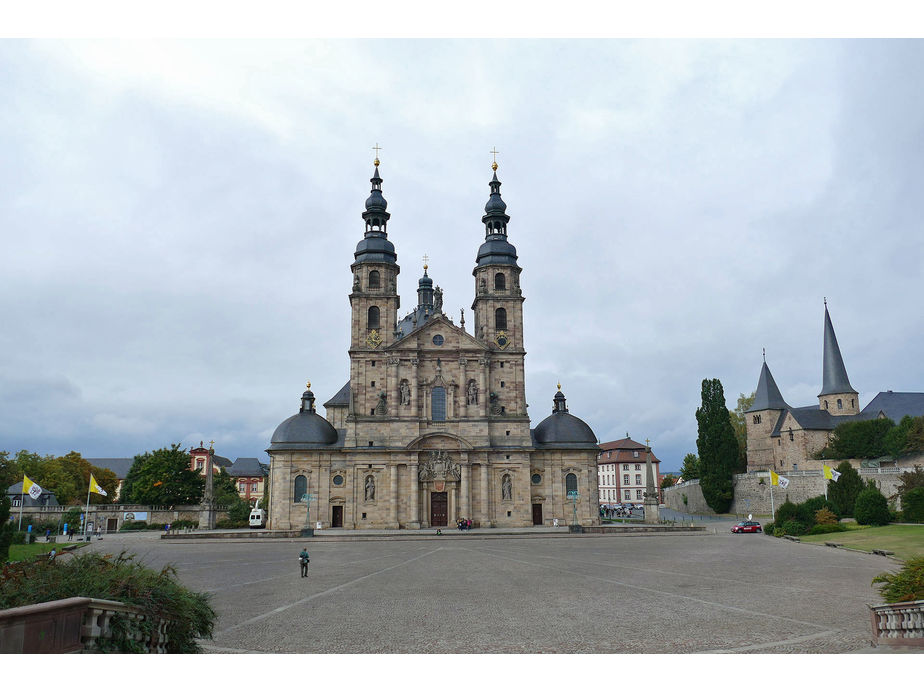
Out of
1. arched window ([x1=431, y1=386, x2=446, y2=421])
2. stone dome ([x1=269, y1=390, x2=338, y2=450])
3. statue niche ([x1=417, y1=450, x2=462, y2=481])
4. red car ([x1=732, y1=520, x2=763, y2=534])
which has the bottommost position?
red car ([x1=732, y1=520, x2=763, y2=534])

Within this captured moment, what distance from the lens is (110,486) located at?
90875 millimetres

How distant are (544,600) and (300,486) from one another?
43571mm

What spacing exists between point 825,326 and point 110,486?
317ft

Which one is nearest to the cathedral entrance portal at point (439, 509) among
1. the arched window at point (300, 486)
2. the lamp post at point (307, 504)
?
the lamp post at point (307, 504)

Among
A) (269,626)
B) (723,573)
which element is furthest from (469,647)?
(723,573)

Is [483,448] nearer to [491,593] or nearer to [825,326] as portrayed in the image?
[491,593]

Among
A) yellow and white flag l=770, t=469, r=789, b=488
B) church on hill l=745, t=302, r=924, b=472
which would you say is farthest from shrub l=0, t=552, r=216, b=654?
church on hill l=745, t=302, r=924, b=472

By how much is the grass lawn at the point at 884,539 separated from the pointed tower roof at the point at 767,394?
39.4m

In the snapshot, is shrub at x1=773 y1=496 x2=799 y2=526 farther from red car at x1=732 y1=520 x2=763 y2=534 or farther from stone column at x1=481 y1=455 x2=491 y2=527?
stone column at x1=481 y1=455 x2=491 y2=527

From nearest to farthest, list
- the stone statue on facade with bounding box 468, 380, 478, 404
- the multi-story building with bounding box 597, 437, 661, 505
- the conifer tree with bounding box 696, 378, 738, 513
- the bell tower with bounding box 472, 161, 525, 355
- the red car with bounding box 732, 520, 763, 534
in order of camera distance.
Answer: the red car with bounding box 732, 520, 763, 534
the stone statue on facade with bounding box 468, 380, 478, 404
the bell tower with bounding box 472, 161, 525, 355
the conifer tree with bounding box 696, 378, 738, 513
the multi-story building with bounding box 597, 437, 661, 505

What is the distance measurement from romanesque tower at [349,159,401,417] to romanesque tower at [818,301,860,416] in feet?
178

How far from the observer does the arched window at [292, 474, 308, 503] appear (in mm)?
57531

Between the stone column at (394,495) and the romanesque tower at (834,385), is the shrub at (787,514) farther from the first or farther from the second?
the romanesque tower at (834,385)

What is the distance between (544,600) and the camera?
1781 centimetres
